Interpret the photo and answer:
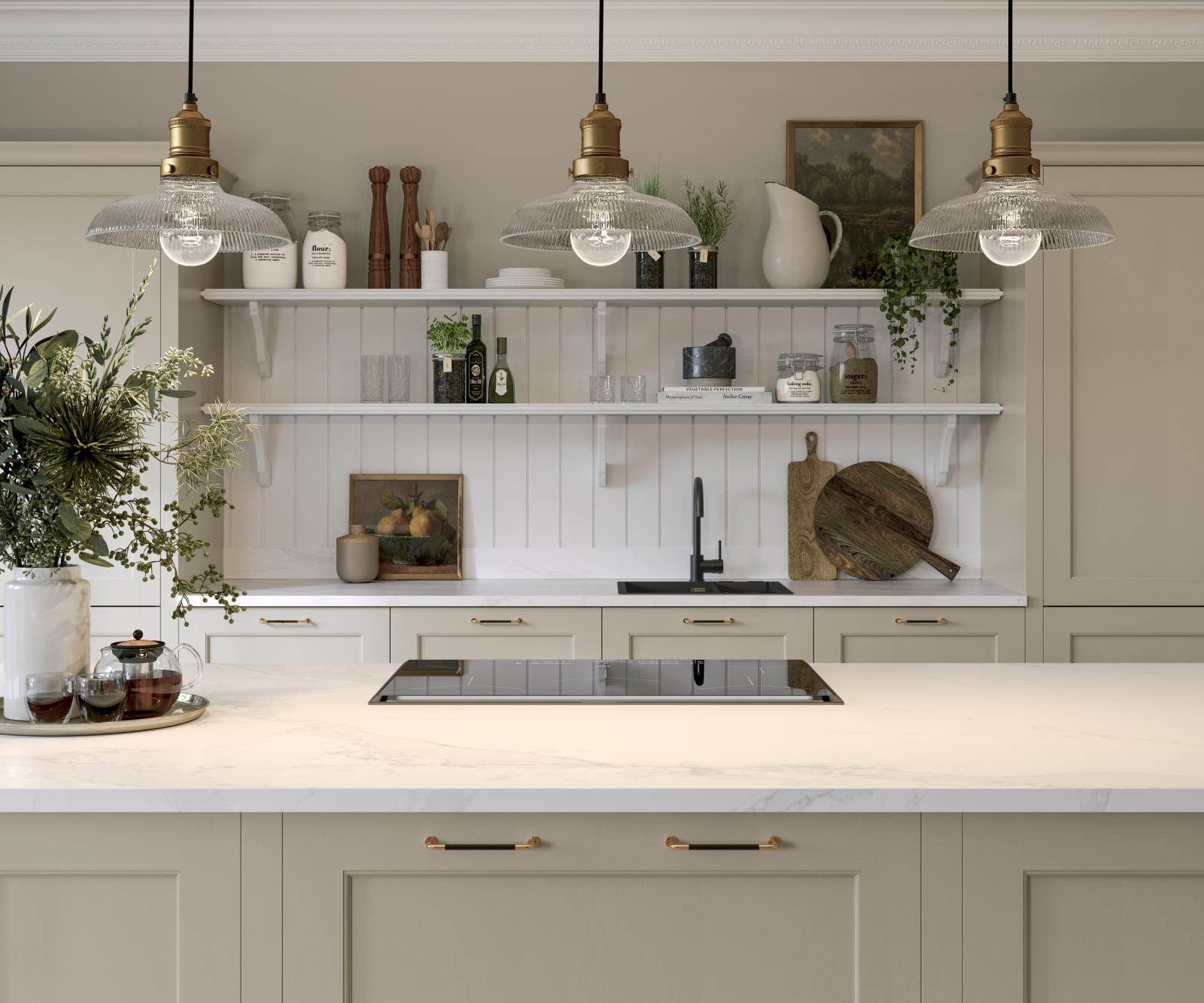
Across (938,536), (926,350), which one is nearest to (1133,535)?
(938,536)

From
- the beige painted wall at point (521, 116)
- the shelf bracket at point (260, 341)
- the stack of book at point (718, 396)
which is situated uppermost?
the beige painted wall at point (521, 116)

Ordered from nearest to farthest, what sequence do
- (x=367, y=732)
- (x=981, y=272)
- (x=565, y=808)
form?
(x=565, y=808) < (x=367, y=732) < (x=981, y=272)

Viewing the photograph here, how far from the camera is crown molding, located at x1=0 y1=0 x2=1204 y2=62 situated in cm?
377

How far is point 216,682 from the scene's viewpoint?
83.0 inches

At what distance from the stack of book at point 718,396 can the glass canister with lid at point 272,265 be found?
1.31m

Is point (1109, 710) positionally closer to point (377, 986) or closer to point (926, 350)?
point (377, 986)

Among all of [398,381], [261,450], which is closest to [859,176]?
[398,381]

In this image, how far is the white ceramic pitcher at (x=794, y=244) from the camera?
12.2 feet

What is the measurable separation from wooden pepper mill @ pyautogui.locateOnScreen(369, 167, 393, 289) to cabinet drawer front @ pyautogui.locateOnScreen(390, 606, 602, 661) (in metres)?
1.15

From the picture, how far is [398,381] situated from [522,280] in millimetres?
554

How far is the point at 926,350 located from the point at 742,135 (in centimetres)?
99

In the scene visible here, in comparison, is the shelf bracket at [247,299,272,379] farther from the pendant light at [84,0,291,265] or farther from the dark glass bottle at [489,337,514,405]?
the pendant light at [84,0,291,265]

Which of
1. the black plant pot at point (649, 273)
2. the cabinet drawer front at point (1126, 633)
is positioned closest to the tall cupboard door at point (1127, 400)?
the cabinet drawer front at point (1126, 633)

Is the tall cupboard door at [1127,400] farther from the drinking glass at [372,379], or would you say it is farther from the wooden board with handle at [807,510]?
the drinking glass at [372,379]
